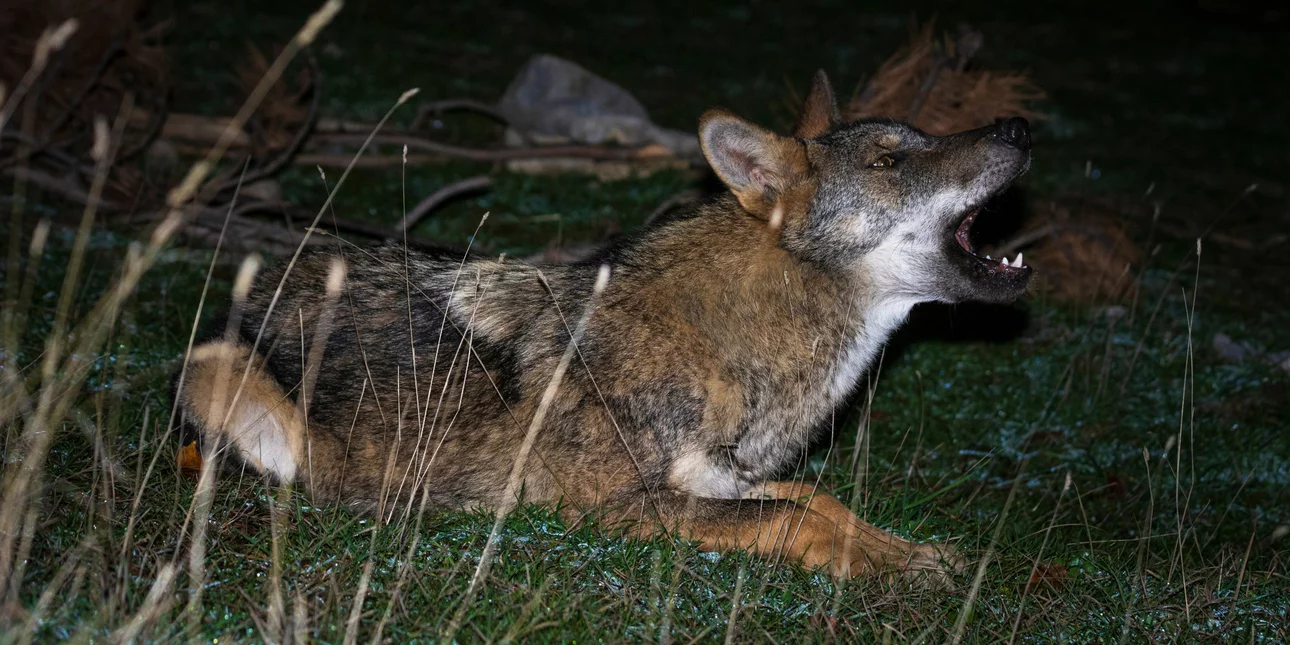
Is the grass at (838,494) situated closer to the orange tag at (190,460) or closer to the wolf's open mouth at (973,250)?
the orange tag at (190,460)

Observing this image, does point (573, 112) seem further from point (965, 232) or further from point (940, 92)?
point (965, 232)

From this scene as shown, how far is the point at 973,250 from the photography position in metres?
5.23

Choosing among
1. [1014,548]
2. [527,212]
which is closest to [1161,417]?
[1014,548]

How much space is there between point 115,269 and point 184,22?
7150mm

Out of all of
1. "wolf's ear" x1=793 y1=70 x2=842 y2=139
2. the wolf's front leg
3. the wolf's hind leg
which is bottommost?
the wolf's front leg

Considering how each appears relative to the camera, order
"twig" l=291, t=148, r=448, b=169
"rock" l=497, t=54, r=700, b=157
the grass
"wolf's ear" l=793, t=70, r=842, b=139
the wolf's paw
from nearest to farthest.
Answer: the grass → the wolf's paw → "wolf's ear" l=793, t=70, r=842, b=139 → "twig" l=291, t=148, r=448, b=169 → "rock" l=497, t=54, r=700, b=157

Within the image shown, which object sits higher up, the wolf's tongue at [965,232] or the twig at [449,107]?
the wolf's tongue at [965,232]

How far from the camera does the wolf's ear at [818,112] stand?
18.8ft

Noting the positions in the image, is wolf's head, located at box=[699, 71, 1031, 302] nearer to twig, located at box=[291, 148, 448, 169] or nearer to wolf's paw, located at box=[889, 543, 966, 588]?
wolf's paw, located at box=[889, 543, 966, 588]

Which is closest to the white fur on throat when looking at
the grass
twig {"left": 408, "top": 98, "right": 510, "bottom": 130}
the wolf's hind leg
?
the grass

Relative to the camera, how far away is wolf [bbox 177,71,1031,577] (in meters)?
4.66

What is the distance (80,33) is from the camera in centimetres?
954

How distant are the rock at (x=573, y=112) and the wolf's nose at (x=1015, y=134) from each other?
4791 mm

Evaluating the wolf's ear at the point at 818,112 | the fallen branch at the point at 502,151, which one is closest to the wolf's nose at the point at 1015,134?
the wolf's ear at the point at 818,112
